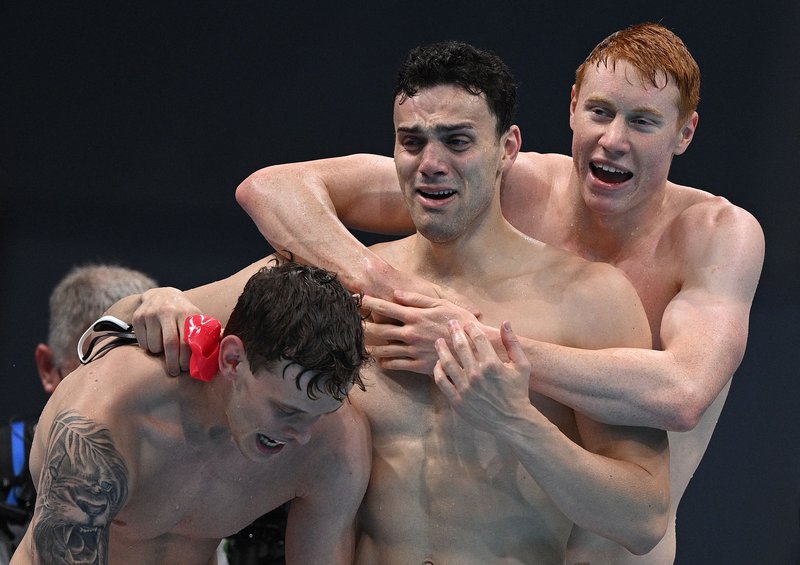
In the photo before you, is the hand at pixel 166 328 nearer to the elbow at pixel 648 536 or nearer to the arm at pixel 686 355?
the arm at pixel 686 355

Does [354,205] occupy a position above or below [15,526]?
above

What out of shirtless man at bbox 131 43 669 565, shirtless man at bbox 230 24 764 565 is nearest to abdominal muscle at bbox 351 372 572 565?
shirtless man at bbox 131 43 669 565

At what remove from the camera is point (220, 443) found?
2127 millimetres

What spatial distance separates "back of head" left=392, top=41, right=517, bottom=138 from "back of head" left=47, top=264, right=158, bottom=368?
1.39 meters

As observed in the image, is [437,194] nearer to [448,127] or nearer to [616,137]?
[448,127]

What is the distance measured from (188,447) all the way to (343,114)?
2239mm

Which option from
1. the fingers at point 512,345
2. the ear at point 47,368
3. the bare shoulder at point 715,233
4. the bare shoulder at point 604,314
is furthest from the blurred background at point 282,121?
the fingers at point 512,345

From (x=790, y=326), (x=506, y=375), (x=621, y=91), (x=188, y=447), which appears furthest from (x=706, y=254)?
(x=790, y=326)

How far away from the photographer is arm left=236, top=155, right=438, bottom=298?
7.33 feet

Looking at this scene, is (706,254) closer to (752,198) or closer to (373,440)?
(373,440)

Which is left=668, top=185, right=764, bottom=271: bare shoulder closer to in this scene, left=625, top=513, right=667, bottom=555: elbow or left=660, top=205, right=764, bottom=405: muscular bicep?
left=660, top=205, right=764, bottom=405: muscular bicep

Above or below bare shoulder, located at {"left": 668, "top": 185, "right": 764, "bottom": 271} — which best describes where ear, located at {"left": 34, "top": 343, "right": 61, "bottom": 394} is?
below

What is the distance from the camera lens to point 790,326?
407cm

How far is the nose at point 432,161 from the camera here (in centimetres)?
212
